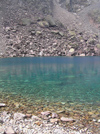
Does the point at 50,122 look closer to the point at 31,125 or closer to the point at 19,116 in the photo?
the point at 31,125

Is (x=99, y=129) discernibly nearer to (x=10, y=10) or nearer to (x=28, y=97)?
(x=28, y=97)

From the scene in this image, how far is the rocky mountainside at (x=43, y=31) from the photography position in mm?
56312

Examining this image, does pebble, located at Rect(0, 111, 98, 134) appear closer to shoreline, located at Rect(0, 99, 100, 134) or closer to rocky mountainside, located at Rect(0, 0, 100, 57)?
shoreline, located at Rect(0, 99, 100, 134)

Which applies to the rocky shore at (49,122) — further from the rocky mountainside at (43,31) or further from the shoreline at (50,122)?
the rocky mountainside at (43,31)

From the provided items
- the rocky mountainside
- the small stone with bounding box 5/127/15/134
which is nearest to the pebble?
the small stone with bounding box 5/127/15/134

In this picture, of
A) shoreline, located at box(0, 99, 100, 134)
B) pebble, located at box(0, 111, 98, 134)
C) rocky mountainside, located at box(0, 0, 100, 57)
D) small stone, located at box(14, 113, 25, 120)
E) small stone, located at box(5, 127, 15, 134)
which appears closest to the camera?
small stone, located at box(5, 127, 15, 134)

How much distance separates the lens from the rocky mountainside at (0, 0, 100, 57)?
56.3 m

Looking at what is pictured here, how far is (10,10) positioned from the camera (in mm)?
66438

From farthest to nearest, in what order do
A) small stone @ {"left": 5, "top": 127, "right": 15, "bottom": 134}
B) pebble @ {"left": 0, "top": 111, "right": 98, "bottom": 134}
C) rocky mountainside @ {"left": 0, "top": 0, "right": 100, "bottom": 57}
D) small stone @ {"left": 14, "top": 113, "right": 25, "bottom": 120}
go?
rocky mountainside @ {"left": 0, "top": 0, "right": 100, "bottom": 57}
small stone @ {"left": 14, "top": 113, "right": 25, "bottom": 120}
pebble @ {"left": 0, "top": 111, "right": 98, "bottom": 134}
small stone @ {"left": 5, "top": 127, "right": 15, "bottom": 134}

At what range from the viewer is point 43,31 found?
65250 mm

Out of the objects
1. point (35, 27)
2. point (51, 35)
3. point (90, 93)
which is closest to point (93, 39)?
point (51, 35)

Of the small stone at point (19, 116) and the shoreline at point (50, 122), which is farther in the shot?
the small stone at point (19, 116)

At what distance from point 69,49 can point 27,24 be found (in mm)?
20324

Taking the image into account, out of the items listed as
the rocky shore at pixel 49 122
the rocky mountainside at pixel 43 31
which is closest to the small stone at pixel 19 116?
the rocky shore at pixel 49 122
